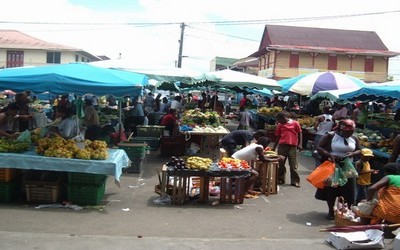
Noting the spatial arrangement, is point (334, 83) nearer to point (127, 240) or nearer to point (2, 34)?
point (127, 240)

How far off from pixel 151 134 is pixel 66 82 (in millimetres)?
6687

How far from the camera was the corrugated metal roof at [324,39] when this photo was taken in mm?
39844

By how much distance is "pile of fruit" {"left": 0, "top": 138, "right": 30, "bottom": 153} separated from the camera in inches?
305

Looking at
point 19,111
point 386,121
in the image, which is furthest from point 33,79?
point 386,121

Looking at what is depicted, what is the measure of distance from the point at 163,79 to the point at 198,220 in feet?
20.9

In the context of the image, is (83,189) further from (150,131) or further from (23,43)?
(23,43)

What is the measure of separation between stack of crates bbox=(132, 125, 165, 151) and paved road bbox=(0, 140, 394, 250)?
545cm

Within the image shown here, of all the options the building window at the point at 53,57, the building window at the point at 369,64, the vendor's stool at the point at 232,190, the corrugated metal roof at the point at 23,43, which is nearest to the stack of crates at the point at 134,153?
the vendor's stool at the point at 232,190

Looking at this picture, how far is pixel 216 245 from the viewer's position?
5848mm

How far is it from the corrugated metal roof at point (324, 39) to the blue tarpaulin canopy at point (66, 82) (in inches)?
1237

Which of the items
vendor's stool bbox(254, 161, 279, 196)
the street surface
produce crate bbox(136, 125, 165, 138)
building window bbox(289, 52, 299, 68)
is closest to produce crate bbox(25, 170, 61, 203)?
the street surface

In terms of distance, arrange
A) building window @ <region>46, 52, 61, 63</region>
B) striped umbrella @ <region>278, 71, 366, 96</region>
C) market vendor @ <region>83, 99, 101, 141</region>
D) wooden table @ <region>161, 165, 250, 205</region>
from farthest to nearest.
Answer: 1. building window @ <region>46, 52, 61, 63</region>
2. striped umbrella @ <region>278, 71, 366, 96</region>
3. market vendor @ <region>83, 99, 101, 141</region>
4. wooden table @ <region>161, 165, 250, 205</region>

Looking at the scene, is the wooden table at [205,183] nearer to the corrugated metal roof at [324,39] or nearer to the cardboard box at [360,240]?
the cardboard box at [360,240]

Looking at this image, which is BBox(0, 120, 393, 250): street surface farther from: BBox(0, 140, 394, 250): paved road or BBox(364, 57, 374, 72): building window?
BBox(364, 57, 374, 72): building window
